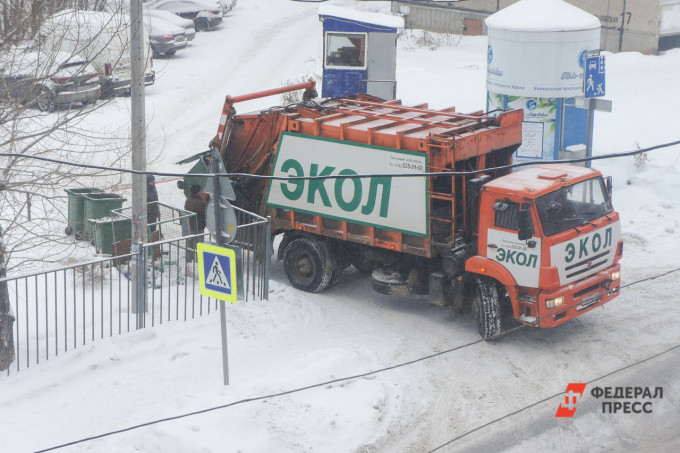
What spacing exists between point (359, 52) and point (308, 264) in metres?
9.70

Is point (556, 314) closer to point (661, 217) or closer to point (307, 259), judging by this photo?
point (307, 259)

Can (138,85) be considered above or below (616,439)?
above

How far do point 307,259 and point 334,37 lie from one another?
32.2 ft

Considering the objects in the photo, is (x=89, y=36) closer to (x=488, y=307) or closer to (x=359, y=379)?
(x=359, y=379)

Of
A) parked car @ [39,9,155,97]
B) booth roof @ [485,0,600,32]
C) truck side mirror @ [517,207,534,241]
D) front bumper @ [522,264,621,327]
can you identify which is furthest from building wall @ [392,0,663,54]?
parked car @ [39,9,155,97]

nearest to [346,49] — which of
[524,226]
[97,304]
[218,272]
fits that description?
[97,304]

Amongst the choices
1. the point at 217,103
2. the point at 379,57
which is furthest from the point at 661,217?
the point at 217,103

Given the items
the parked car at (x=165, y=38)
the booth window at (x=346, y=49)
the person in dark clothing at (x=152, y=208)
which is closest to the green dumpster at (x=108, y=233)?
the person in dark clothing at (x=152, y=208)

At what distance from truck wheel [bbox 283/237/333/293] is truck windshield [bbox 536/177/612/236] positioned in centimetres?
373

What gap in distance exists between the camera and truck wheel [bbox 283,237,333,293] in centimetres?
1362

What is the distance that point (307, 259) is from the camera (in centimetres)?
1392

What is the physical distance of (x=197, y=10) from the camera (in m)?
35.9

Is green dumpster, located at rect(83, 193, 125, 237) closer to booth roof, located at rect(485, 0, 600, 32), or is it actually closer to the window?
the window

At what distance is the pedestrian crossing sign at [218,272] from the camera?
9.62 m
